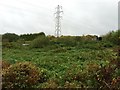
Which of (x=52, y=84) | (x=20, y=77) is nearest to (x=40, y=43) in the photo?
(x=20, y=77)

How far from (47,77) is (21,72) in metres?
1.00

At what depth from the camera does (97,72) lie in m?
10.2

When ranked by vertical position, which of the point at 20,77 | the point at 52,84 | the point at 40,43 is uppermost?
the point at 40,43

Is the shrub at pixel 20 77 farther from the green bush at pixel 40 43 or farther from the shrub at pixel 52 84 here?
the green bush at pixel 40 43

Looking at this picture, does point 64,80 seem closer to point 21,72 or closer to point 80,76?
point 80,76

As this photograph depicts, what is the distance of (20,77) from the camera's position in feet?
32.7

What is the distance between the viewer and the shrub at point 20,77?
969 cm

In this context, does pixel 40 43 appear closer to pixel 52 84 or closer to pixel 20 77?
pixel 20 77

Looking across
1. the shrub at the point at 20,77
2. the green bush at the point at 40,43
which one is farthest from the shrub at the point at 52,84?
the green bush at the point at 40,43

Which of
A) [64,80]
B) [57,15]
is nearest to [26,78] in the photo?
[64,80]

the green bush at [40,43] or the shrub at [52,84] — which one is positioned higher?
the green bush at [40,43]

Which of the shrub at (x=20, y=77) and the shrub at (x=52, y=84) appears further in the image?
the shrub at (x=20, y=77)

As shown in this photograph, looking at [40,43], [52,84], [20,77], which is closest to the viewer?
[52,84]

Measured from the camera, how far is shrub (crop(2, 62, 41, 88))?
9688 mm
